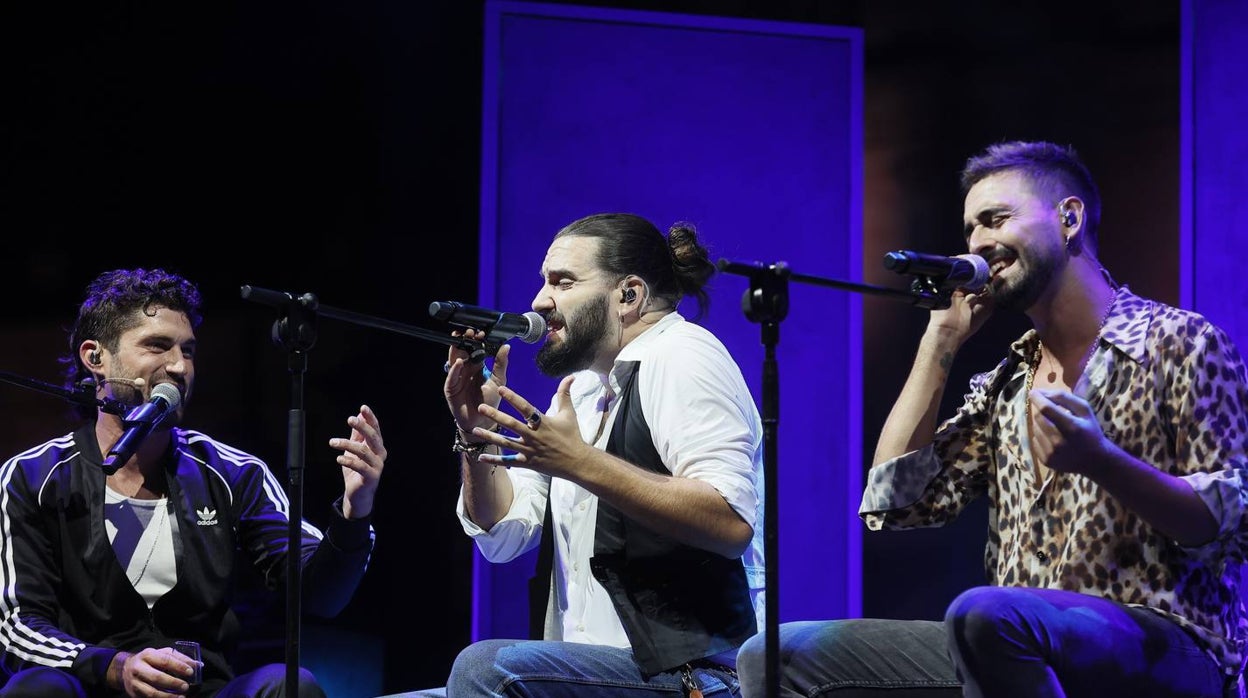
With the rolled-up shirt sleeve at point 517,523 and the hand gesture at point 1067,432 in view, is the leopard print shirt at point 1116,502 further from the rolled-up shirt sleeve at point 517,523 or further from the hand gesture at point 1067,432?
the rolled-up shirt sleeve at point 517,523

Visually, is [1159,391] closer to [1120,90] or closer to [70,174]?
[1120,90]

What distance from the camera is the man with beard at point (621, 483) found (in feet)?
9.15

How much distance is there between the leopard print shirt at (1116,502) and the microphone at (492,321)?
868mm

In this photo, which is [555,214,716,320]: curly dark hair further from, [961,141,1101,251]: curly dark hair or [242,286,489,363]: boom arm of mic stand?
[961,141,1101,251]: curly dark hair

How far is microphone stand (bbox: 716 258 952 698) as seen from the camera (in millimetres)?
2398

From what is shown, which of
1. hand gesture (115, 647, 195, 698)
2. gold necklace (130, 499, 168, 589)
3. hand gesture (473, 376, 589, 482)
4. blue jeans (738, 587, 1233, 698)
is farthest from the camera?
gold necklace (130, 499, 168, 589)

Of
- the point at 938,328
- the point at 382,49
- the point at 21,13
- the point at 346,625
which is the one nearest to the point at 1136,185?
the point at 938,328

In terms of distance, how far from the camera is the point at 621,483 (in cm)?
274

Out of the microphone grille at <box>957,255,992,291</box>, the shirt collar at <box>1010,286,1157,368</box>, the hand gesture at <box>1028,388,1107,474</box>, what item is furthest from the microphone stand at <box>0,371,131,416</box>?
the shirt collar at <box>1010,286,1157,368</box>

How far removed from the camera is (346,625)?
14.6 feet

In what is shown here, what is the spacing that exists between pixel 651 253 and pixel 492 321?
86 cm

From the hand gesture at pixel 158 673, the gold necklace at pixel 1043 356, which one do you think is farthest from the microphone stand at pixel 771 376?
the hand gesture at pixel 158 673

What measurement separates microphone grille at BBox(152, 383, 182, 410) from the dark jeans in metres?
0.69

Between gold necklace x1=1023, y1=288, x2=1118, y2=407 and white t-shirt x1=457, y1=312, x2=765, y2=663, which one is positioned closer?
gold necklace x1=1023, y1=288, x2=1118, y2=407
